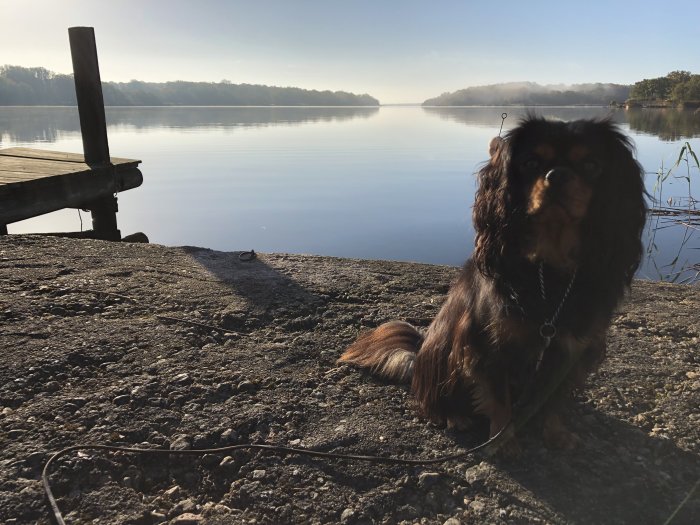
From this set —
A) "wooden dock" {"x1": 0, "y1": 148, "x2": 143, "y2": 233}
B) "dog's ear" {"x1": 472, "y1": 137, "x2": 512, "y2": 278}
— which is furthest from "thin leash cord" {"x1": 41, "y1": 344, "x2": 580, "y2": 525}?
"wooden dock" {"x1": 0, "y1": 148, "x2": 143, "y2": 233}

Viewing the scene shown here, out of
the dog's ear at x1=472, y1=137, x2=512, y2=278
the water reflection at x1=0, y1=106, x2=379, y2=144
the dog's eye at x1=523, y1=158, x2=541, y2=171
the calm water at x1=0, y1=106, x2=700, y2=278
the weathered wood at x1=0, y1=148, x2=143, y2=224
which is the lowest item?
the calm water at x1=0, y1=106, x2=700, y2=278

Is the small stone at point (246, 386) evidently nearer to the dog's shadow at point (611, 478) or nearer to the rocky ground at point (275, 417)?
the rocky ground at point (275, 417)

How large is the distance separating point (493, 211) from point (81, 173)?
517 cm

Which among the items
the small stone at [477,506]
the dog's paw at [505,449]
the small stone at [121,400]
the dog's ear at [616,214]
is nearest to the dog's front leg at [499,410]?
the dog's paw at [505,449]

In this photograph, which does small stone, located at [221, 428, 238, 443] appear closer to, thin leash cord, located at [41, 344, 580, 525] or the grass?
thin leash cord, located at [41, 344, 580, 525]

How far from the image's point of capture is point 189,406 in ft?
7.70

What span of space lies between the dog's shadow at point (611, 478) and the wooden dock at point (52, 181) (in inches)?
195

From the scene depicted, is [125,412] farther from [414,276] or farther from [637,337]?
[637,337]

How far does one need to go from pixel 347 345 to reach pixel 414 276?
133cm

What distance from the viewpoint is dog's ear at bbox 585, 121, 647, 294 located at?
1956mm

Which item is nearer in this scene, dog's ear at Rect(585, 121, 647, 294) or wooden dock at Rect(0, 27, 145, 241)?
dog's ear at Rect(585, 121, 647, 294)

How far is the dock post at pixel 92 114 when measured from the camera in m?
6.01

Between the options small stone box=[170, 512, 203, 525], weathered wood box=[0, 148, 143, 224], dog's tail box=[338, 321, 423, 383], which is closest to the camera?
small stone box=[170, 512, 203, 525]

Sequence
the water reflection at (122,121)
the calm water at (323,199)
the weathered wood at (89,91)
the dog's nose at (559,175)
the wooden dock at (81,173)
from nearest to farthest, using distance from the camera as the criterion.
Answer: the dog's nose at (559,175) → the wooden dock at (81,173) → the weathered wood at (89,91) → the calm water at (323,199) → the water reflection at (122,121)
